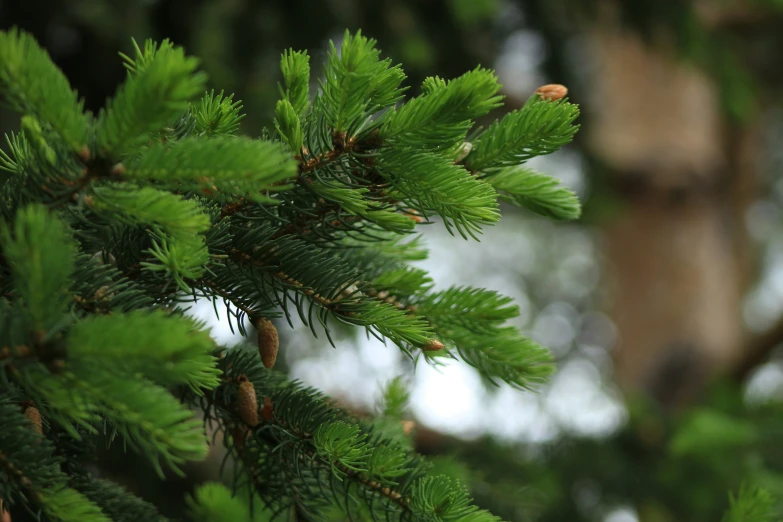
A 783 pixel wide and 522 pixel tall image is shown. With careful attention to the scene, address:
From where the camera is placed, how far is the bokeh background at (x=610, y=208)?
1.73 meters

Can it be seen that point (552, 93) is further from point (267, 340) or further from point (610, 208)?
point (610, 208)

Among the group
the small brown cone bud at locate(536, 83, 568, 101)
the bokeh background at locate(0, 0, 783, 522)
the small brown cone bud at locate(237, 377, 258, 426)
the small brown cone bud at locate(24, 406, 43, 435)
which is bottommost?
the small brown cone bud at locate(24, 406, 43, 435)

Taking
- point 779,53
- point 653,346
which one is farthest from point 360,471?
point 779,53

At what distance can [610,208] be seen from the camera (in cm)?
263

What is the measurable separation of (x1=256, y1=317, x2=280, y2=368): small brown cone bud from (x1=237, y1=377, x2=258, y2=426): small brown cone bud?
3 cm

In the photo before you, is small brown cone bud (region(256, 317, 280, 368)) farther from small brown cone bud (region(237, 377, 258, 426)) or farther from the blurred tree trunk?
the blurred tree trunk

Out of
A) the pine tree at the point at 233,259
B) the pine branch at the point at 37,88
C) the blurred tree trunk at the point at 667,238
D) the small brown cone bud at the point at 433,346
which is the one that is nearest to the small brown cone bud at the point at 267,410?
the pine tree at the point at 233,259

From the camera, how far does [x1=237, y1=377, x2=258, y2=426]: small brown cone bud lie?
621 mm

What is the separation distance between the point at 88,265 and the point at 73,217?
35mm

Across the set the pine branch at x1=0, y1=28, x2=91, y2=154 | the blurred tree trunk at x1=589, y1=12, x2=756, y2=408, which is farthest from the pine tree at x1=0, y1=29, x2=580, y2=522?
the blurred tree trunk at x1=589, y1=12, x2=756, y2=408

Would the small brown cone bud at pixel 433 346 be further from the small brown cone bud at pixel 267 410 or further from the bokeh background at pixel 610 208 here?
the bokeh background at pixel 610 208

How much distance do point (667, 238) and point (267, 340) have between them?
8.82 ft

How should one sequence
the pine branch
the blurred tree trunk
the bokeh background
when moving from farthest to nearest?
1. the blurred tree trunk
2. the bokeh background
3. the pine branch

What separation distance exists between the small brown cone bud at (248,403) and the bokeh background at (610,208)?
10.1 inches
